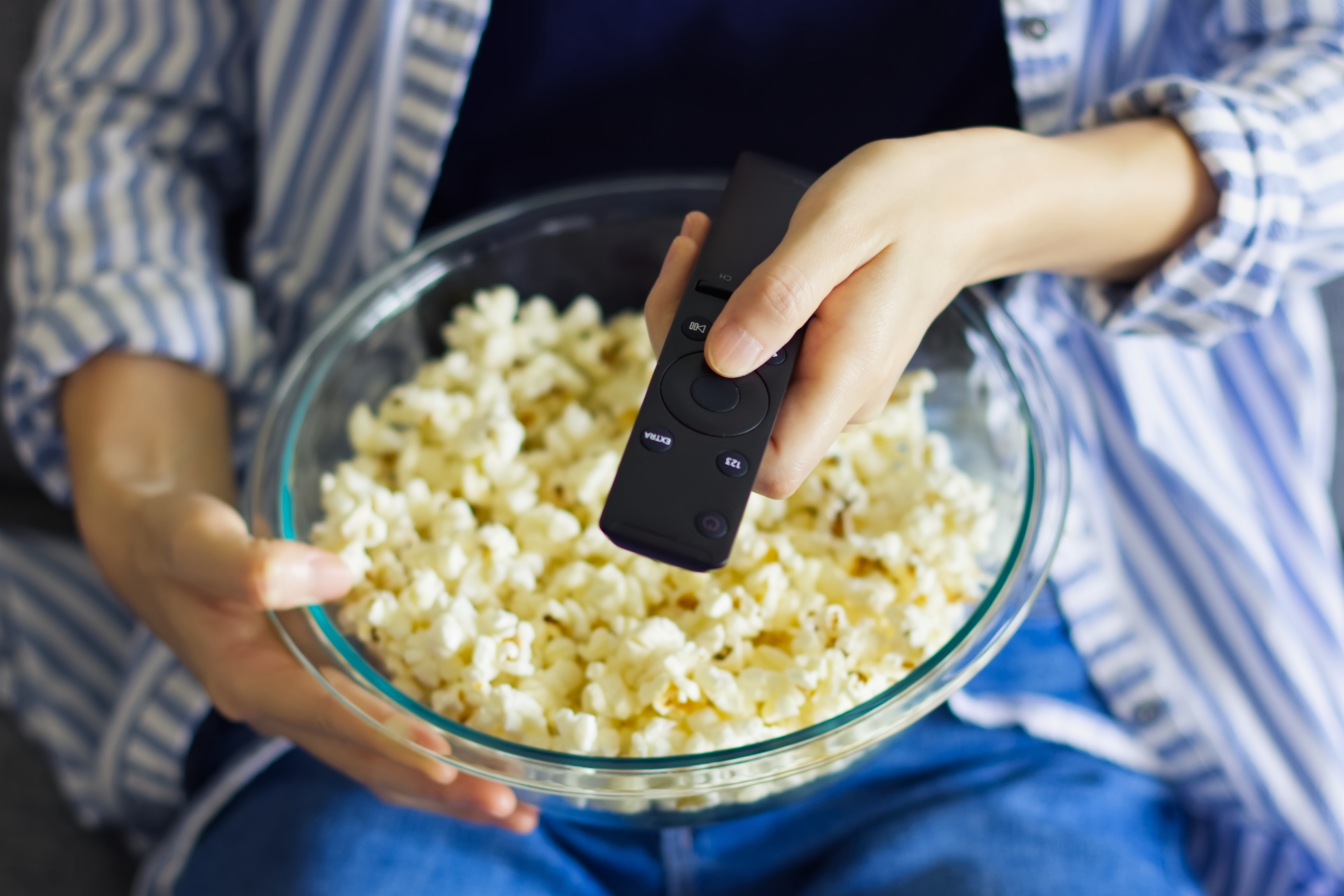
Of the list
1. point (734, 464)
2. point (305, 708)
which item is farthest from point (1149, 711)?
point (305, 708)

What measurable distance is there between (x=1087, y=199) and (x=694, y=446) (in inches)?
13.2

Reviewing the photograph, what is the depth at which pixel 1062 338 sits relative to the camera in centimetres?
85

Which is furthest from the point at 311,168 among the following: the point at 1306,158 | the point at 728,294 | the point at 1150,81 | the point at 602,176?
the point at 1306,158

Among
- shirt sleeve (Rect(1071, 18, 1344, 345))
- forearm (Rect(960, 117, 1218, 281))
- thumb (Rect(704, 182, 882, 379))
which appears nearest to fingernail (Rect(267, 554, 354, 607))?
thumb (Rect(704, 182, 882, 379))

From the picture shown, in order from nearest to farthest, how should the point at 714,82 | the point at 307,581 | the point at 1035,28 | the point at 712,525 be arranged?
the point at 712,525, the point at 307,581, the point at 1035,28, the point at 714,82

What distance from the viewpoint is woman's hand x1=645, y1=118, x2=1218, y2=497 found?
0.50 meters

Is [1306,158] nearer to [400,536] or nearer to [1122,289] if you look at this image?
[1122,289]

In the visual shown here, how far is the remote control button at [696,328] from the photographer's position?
0.51 metres

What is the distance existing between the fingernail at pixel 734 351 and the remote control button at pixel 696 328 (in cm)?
2

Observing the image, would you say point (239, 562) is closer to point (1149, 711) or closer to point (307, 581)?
point (307, 581)

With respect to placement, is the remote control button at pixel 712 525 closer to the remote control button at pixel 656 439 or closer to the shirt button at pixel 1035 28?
the remote control button at pixel 656 439

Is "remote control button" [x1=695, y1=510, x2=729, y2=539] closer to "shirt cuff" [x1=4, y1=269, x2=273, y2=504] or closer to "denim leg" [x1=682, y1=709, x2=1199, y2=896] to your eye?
"denim leg" [x1=682, y1=709, x2=1199, y2=896]

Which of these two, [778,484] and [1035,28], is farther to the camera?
[1035,28]

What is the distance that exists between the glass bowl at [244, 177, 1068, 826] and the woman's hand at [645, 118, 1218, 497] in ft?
0.30
